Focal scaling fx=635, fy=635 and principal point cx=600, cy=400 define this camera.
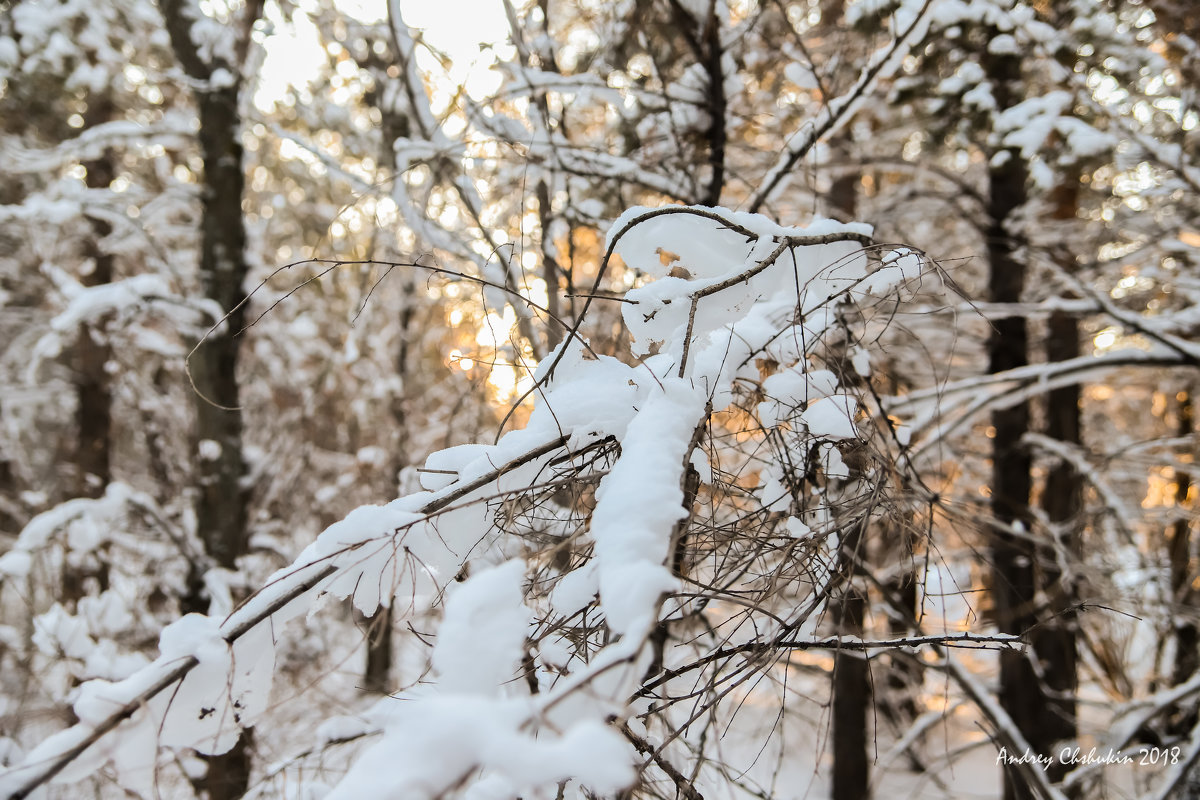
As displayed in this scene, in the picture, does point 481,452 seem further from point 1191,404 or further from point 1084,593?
point 1191,404

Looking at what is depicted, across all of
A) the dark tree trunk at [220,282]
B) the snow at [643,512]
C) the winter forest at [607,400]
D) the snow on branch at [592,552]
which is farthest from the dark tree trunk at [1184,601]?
the dark tree trunk at [220,282]

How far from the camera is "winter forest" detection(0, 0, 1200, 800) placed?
3.57ft

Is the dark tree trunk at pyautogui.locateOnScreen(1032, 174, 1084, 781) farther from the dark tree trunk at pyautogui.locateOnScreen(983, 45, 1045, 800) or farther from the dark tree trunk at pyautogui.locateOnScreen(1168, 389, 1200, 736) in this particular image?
the dark tree trunk at pyautogui.locateOnScreen(1168, 389, 1200, 736)

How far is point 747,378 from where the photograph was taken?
1312 millimetres

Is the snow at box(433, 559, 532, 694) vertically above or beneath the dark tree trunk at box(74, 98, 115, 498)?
beneath

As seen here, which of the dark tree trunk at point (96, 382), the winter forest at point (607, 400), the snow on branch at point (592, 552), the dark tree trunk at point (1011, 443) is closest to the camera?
the snow on branch at point (592, 552)

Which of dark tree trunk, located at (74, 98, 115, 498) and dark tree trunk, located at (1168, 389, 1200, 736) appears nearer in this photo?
dark tree trunk, located at (1168, 389, 1200, 736)

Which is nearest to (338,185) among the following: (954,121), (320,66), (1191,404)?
(320,66)

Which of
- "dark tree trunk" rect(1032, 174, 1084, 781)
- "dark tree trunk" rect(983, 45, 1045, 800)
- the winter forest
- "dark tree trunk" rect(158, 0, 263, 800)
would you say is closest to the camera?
the winter forest

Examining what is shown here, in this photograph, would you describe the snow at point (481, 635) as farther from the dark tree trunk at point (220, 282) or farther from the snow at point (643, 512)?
the dark tree trunk at point (220, 282)

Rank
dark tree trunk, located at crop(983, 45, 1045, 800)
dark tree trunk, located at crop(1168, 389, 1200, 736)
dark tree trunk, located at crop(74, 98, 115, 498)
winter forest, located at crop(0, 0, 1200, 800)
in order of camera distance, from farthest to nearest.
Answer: dark tree trunk, located at crop(74, 98, 115, 498), dark tree trunk, located at crop(983, 45, 1045, 800), dark tree trunk, located at crop(1168, 389, 1200, 736), winter forest, located at crop(0, 0, 1200, 800)

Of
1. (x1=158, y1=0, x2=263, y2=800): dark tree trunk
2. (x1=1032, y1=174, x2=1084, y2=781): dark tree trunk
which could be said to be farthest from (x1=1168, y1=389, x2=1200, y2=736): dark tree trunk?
(x1=158, y1=0, x2=263, y2=800): dark tree trunk

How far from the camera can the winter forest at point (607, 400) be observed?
109 cm

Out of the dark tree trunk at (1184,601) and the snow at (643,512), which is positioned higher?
the snow at (643,512)
